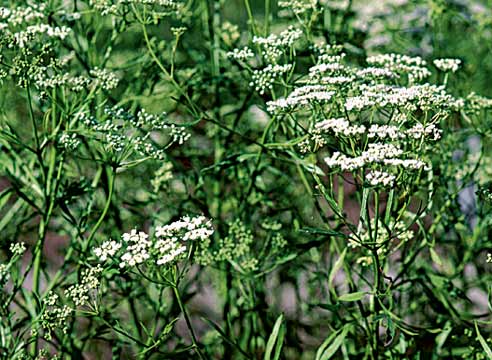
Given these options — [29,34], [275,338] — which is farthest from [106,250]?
[29,34]

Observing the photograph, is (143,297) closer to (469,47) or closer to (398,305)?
(398,305)

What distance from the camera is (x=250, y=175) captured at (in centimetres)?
177

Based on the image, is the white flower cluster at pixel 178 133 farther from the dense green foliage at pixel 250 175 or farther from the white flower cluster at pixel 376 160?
the white flower cluster at pixel 376 160

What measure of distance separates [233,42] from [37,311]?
81cm

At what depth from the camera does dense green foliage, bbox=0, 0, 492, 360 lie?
1.37 meters

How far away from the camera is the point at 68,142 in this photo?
139 centimetres

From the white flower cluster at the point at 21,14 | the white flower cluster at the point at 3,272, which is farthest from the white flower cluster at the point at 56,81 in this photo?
the white flower cluster at the point at 3,272

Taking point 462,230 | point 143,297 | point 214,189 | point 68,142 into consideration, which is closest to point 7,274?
point 68,142

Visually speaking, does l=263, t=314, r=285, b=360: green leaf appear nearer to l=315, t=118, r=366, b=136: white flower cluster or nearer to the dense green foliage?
the dense green foliage

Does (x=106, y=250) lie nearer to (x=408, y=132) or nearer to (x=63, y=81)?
(x=63, y=81)

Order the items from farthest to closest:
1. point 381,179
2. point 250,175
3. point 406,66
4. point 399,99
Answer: point 250,175, point 406,66, point 399,99, point 381,179

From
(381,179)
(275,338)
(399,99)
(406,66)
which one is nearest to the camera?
(381,179)

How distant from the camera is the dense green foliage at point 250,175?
137cm

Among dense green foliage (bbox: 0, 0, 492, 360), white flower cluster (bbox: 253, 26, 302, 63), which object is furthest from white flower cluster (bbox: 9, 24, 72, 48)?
white flower cluster (bbox: 253, 26, 302, 63)
